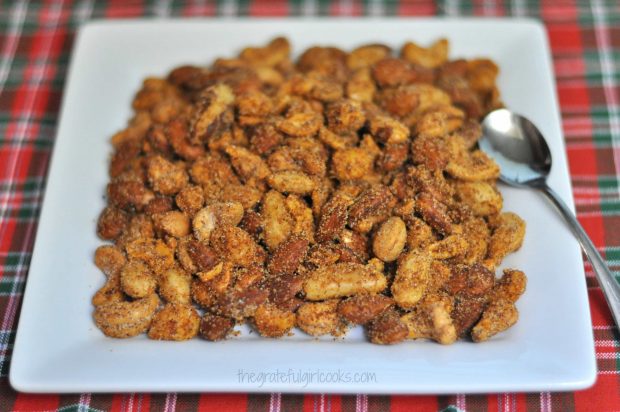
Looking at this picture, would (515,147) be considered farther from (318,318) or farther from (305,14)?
(305,14)

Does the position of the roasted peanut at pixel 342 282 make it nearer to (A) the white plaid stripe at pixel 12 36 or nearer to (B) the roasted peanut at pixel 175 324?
(B) the roasted peanut at pixel 175 324

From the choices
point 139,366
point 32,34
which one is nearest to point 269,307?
point 139,366

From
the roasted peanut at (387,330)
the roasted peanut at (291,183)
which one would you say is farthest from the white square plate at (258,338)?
the roasted peanut at (291,183)

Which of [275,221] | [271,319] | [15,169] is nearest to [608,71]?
[275,221]

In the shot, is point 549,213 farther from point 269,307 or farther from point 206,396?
point 206,396

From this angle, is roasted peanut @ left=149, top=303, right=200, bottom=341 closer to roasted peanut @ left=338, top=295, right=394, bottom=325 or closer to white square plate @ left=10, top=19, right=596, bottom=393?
white square plate @ left=10, top=19, right=596, bottom=393

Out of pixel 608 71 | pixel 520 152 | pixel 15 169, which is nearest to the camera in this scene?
pixel 520 152
